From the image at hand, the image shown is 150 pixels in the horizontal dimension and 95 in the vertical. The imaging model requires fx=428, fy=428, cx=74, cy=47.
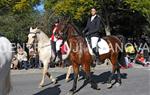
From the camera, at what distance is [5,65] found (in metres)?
7.50

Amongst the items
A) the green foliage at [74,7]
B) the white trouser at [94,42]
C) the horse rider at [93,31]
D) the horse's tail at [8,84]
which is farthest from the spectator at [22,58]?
the horse's tail at [8,84]

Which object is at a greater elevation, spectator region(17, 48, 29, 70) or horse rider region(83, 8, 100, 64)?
horse rider region(83, 8, 100, 64)

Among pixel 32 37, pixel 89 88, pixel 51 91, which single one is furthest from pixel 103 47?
pixel 32 37

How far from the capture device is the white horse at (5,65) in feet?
24.2

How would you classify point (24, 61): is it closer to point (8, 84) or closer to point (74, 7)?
point (74, 7)

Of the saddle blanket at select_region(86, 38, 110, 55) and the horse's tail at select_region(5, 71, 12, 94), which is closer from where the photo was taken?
the horse's tail at select_region(5, 71, 12, 94)

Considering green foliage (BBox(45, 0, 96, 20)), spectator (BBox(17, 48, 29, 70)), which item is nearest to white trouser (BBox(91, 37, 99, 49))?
spectator (BBox(17, 48, 29, 70))

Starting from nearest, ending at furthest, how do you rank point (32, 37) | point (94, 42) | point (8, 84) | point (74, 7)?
point (8, 84) < point (94, 42) < point (32, 37) < point (74, 7)

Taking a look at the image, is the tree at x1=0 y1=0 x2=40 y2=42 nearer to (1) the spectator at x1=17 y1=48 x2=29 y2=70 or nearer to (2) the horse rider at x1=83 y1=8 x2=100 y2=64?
(1) the spectator at x1=17 y1=48 x2=29 y2=70

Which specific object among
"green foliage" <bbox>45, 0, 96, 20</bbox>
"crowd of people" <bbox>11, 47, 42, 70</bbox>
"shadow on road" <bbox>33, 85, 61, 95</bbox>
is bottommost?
"shadow on road" <bbox>33, 85, 61, 95</bbox>

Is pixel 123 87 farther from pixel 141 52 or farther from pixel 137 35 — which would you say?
pixel 137 35

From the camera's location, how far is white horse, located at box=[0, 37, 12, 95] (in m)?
7.38

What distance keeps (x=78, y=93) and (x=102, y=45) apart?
2408mm

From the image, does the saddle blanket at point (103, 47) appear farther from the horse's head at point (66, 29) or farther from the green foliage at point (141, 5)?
the green foliage at point (141, 5)
